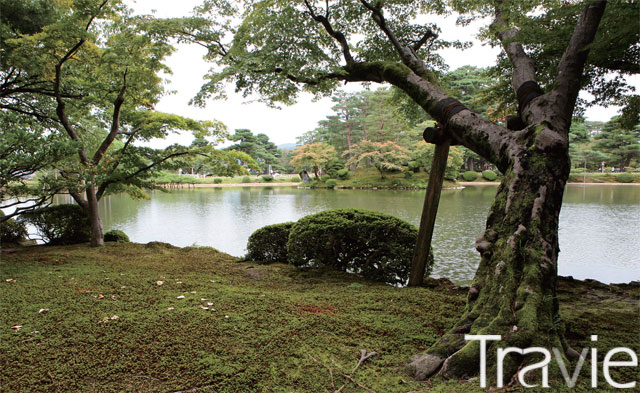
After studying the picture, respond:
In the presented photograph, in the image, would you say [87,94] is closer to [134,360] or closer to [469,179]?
[134,360]

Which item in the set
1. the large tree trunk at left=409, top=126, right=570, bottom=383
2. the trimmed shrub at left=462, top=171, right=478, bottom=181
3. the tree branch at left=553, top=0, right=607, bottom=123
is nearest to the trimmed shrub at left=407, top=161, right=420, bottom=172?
the trimmed shrub at left=462, top=171, right=478, bottom=181

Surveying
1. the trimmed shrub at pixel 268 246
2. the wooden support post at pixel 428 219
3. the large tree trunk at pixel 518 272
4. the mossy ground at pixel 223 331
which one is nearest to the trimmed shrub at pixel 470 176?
the mossy ground at pixel 223 331

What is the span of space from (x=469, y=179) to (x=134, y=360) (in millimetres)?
35669

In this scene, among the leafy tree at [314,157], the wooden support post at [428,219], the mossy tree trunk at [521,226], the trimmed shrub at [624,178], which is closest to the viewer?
the mossy tree trunk at [521,226]

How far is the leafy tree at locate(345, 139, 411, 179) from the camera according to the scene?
29.5m

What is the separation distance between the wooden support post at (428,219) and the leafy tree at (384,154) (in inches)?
999

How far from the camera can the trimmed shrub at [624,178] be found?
3058 centimetres

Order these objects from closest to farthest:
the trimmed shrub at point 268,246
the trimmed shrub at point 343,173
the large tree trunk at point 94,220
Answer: the trimmed shrub at point 268,246 → the large tree trunk at point 94,220 → the trimmed shrub at point 343,173

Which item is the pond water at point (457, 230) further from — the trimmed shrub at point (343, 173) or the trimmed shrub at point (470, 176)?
the trimmed shrub at point (470, 176)

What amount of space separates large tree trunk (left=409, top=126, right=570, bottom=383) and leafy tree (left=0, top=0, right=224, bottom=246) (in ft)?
15.4

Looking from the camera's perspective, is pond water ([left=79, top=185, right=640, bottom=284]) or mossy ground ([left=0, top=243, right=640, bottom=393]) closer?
mossy ground ([left=0, top=243, right=640, bottom=393])

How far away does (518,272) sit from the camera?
218cm

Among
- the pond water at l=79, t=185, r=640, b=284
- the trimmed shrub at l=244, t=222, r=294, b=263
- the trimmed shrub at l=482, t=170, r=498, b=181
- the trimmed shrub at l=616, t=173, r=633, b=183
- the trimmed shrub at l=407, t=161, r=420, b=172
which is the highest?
the trimmed shrub at l=407, t=161, r=420, b=172

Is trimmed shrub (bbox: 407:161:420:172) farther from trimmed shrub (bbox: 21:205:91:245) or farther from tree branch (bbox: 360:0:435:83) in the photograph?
trimmed shrub (bbox: 21:205:91:245)
